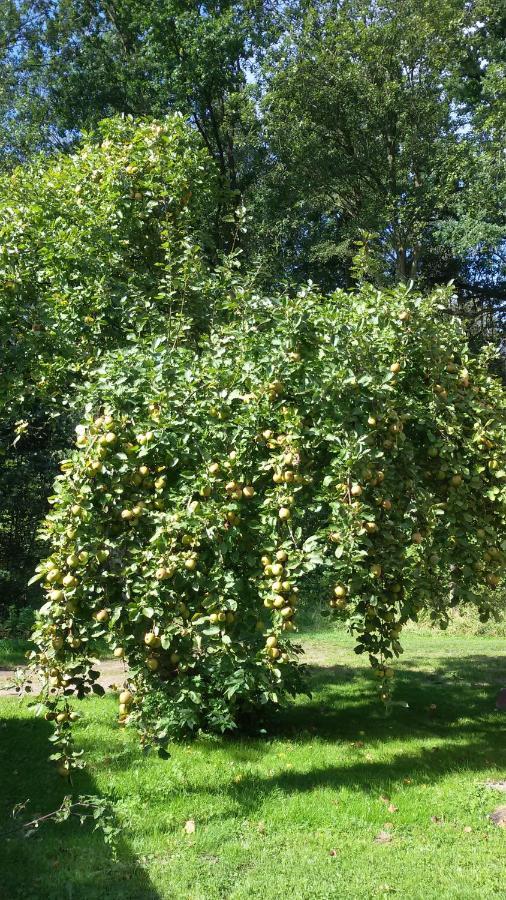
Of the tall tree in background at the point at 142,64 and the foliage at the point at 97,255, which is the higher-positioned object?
the tall tree in background at the point at 142,64

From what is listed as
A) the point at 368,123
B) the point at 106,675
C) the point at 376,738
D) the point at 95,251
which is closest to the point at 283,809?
the point at 376,738

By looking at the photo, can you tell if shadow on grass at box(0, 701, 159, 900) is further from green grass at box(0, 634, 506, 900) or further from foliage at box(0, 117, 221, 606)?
foliage at box(0, 117, 221, 606)

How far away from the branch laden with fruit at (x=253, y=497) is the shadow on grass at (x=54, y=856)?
433mm

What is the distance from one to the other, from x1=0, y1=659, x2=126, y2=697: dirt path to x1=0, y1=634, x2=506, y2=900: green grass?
0.44 metres

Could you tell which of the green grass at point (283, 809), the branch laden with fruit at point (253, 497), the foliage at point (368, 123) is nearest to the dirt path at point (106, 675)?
the green grass at point (283, 809)

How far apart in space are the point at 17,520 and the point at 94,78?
405 inches

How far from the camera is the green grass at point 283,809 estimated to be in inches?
146

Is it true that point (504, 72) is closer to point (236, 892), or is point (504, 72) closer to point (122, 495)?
point (122, 495)

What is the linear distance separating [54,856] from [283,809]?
140 centimetres

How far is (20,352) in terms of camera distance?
5184mm

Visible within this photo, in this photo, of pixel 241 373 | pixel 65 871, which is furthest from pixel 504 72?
pixel 65 871

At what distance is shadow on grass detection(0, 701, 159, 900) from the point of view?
3.61 metres

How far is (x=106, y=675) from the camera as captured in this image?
8.20 metres

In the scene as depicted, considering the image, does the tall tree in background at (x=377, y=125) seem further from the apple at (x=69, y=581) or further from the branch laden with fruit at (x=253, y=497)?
the apple at (x=69, y=581)
